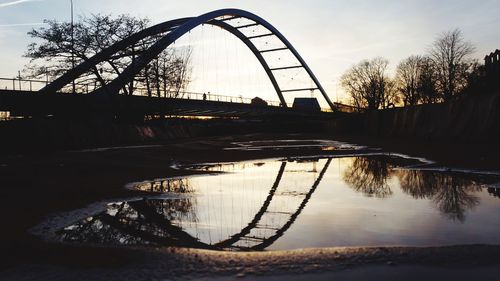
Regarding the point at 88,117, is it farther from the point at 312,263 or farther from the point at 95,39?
the point at 312,263

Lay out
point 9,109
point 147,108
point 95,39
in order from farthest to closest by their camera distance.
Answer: point 147,108
point 95,39
point 9,109

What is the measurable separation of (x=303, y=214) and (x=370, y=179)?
5.20 m

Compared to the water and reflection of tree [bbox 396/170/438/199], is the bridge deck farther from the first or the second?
reflection of tree [bbox 396/170/438/199]

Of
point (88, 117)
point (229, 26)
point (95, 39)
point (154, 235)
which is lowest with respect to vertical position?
point (154, 235)

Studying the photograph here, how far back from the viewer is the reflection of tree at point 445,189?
23.7 feet

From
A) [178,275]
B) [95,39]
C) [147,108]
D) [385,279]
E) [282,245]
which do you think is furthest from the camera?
[147,108]

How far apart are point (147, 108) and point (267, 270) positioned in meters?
41.8

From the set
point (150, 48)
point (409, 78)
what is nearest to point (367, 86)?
point (409, 78)

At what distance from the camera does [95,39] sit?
38281mm

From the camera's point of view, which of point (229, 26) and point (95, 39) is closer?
point (95, 39)

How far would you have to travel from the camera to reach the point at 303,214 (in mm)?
7035

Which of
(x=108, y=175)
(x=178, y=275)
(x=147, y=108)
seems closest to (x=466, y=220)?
(x=178, y=275)

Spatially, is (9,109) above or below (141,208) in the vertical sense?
above

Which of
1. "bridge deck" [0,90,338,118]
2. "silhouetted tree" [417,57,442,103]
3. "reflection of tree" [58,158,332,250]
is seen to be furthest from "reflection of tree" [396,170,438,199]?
"silhouetted tree" [417,57,442,103]
